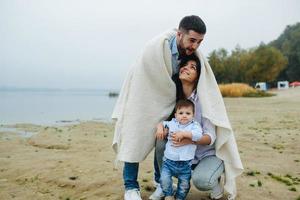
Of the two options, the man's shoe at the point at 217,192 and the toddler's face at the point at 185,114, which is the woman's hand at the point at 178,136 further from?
the man's shoe at the point at 217,192

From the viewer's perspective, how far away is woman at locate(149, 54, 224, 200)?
14.6 feet

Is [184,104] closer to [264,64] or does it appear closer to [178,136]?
[178,136]

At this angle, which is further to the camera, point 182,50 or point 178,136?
point 182,50

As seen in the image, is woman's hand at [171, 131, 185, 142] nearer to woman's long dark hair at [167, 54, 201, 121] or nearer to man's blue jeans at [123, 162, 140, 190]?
woman's long dark hair at [167, 54, 201, 121]

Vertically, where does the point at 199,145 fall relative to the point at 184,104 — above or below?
below

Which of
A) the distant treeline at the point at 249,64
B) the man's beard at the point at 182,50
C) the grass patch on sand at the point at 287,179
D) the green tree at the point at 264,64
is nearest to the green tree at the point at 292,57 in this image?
the distant treeline at the point at 249,64

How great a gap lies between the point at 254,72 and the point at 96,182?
4618 cm

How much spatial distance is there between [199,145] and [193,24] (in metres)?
1.33

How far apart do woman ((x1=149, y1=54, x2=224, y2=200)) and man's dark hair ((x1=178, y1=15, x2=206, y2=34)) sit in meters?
0.40

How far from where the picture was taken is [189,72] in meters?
4.59

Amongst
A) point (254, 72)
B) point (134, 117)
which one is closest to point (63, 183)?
point (134, 117)

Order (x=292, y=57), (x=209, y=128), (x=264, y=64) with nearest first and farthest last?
1. (x=209, y=128)
2. (x=264, y=64)
3. (x=292, y=57)

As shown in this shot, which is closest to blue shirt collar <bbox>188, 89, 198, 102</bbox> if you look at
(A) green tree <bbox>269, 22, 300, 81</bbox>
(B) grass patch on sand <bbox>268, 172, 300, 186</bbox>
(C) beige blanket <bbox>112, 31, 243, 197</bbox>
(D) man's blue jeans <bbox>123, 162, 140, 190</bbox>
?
(C) beige blanket <bbox>112, 31, 243, 197</bbox>

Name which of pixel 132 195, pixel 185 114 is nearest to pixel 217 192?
pixel 132 195
